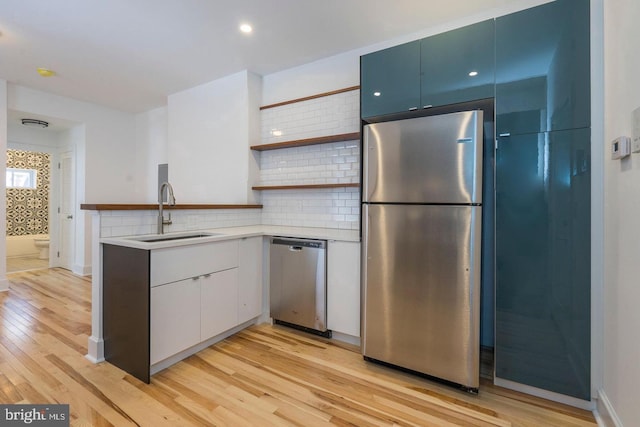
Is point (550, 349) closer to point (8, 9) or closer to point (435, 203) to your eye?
point (435, 203)

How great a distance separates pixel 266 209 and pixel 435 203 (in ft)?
7.42

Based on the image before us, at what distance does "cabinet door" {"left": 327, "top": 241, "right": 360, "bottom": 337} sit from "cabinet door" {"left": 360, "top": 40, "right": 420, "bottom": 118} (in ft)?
3.59

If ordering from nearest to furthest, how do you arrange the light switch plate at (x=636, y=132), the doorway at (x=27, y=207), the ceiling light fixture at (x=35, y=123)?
the light switch plate at (x=636, y=132) → the ceiling light fixture at (x=35, y=123) → the doorway at (x=27, y=207)

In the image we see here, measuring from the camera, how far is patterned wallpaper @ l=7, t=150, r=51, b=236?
20.4 feet

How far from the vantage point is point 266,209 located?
3.68 m

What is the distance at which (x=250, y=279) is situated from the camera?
8.93 feet

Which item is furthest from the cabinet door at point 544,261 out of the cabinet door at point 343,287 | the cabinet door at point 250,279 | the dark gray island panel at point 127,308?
the dark gray island panel at point 127,308

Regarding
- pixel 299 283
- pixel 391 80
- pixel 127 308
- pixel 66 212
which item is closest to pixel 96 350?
pixel 127 308

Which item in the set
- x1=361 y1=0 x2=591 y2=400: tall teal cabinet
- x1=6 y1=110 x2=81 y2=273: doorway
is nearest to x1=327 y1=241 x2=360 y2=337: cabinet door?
x1=361 y1=0 x2=591 y2=400: tall teal cabinet

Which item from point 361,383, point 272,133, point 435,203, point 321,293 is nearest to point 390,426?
point 361,383

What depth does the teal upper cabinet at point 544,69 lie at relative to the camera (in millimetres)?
1669

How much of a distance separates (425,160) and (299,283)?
58.7 inches

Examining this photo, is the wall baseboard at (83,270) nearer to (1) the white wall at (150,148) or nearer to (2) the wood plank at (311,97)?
(1) the white wall at (150,148)

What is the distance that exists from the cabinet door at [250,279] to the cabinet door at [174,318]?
46 centimetres
